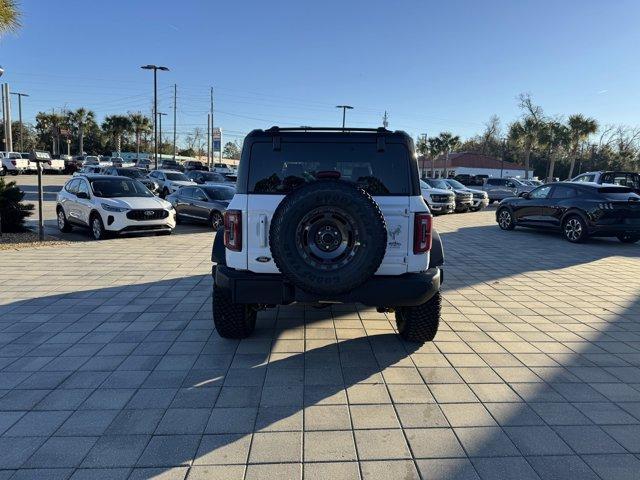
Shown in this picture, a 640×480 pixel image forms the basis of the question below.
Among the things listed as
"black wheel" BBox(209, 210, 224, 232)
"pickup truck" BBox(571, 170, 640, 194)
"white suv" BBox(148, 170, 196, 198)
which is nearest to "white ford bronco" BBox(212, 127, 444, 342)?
"black wheel" BBox(209, 210, 224, 232)

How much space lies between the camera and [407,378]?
385cm

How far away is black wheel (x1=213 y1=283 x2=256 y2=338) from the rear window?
→ 1.18m

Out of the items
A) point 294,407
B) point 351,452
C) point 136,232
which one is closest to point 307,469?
point 351,452

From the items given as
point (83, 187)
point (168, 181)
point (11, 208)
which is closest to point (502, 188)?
point (168, 181)

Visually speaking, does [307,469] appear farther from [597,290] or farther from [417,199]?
[597,290]

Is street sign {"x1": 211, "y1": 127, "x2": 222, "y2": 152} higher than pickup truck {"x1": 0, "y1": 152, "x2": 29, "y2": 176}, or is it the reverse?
street sign {"x1": 211, "y1": 127, "x2": 222, "y2": 152}

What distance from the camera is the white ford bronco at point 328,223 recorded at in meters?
3.56

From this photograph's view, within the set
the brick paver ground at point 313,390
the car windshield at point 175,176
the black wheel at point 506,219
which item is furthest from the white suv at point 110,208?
the car windshield at point 175,176

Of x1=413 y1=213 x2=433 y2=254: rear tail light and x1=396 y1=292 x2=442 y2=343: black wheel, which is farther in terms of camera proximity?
x1=396 y1=292 x2=442 y2=343: black wheel

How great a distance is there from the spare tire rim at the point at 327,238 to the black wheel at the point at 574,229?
414 inches

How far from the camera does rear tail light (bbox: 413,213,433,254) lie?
3.90 meters

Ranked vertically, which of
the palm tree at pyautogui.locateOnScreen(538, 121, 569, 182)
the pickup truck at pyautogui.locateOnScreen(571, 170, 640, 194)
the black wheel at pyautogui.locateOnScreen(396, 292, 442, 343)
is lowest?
the black wheel at pyautogui.locateOnScreen(396, 292, 442, 343)

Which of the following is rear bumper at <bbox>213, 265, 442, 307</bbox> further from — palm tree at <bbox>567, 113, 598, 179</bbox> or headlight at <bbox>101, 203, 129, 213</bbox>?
palm tree at <bbox>567, 113, 598, 179</bbox>

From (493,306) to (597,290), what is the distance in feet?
7.51
